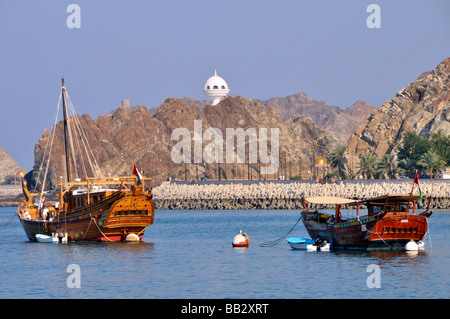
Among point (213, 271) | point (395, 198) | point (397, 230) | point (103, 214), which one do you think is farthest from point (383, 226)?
point (103, 214)

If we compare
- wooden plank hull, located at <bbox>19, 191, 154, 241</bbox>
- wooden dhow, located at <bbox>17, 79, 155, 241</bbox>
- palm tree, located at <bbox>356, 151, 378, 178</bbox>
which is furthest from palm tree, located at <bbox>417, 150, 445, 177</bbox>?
wooden plank hull, located at <bbox>19, 191, 154, 241</bbox>

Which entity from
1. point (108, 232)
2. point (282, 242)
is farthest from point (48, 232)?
point (282, 242)

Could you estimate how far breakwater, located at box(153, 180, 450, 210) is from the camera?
124 metres

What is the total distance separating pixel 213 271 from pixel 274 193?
292 feet

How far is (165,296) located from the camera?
39.6 m

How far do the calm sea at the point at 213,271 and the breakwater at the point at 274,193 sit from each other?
53282 mm

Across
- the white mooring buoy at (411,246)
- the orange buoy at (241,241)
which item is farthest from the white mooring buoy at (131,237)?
the white mooring buoy at (411,246)

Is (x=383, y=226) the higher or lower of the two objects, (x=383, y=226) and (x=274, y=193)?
the higher

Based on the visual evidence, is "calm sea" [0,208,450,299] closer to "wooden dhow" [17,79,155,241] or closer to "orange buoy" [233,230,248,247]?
"orange buoy" [233,230,248,247]

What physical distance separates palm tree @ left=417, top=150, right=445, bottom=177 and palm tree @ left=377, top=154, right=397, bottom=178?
14297 mm

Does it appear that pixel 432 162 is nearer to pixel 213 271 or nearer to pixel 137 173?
pixel 137 173

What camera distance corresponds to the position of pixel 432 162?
157000 millimetres

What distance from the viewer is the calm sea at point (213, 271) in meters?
40.5
